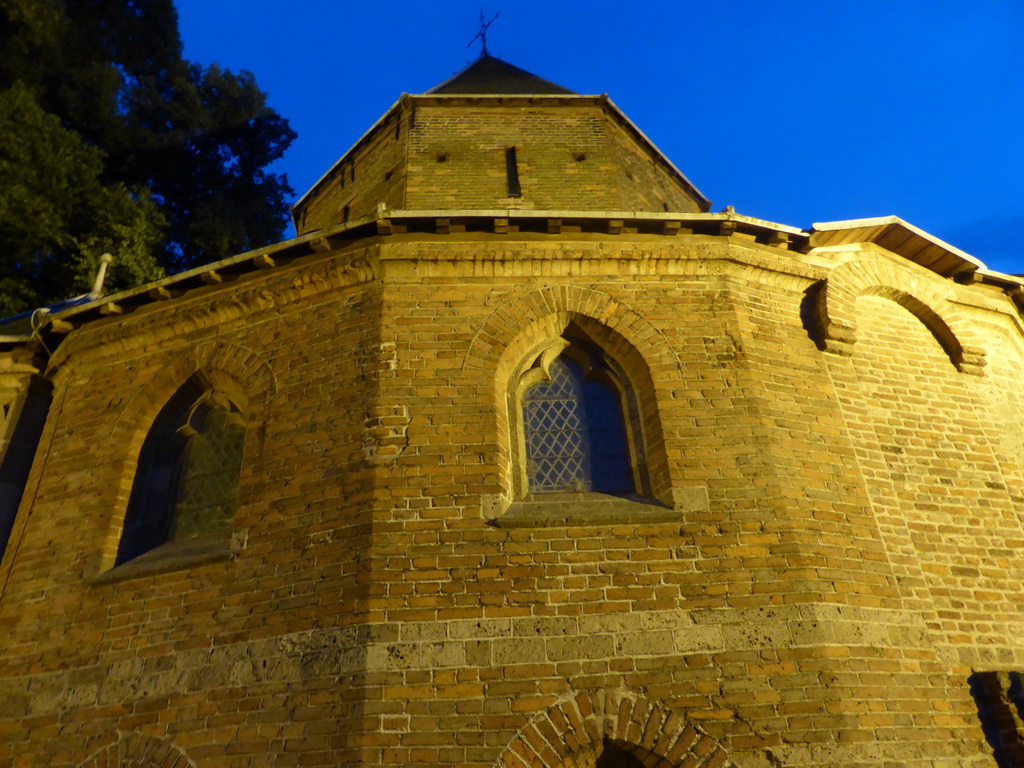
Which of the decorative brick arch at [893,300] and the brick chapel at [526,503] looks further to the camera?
the decorative brick arch at [893,300]

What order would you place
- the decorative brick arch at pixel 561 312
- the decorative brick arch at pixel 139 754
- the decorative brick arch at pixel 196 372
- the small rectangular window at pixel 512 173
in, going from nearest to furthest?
the decorative brick arch at pixel 139 754 → the decorative brick arch at pixel 561 312 → the decorative brick arch at pixel 196 372 → the small rectangular window at pixel 512 173

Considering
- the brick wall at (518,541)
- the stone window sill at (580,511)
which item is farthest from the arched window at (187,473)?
the stone window sill at (580,511)

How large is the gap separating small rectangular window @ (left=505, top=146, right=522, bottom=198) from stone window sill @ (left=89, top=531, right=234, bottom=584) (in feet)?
17.8

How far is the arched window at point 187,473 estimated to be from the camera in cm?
665

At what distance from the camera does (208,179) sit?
19516 mm

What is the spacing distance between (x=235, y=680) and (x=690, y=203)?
9.62 m

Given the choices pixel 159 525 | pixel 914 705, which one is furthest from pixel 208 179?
pixel 914 705

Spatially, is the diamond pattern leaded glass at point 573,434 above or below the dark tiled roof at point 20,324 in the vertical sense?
below

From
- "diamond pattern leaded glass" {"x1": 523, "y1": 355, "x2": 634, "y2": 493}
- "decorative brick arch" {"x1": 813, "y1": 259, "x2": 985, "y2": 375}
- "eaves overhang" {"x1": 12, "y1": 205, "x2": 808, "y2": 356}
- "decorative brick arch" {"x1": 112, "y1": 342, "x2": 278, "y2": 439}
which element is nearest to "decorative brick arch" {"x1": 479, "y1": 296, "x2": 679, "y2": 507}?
"diamond pattern leaded glass" {"x1": 523, "y1": 355, "x2": 634, "y2": 493}

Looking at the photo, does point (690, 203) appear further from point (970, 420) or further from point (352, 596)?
point (352, 596)

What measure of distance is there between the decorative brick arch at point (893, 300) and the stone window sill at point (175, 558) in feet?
18.8

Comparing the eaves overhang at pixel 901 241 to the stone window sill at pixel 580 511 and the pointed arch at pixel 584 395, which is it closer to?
the pointed arch at pixel 584 395

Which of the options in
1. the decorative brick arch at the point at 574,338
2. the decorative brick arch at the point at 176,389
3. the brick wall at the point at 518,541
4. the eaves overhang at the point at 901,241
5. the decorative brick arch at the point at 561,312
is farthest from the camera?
the eaves overhang at the point at 901,241

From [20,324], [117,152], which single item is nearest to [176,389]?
[20,324]
